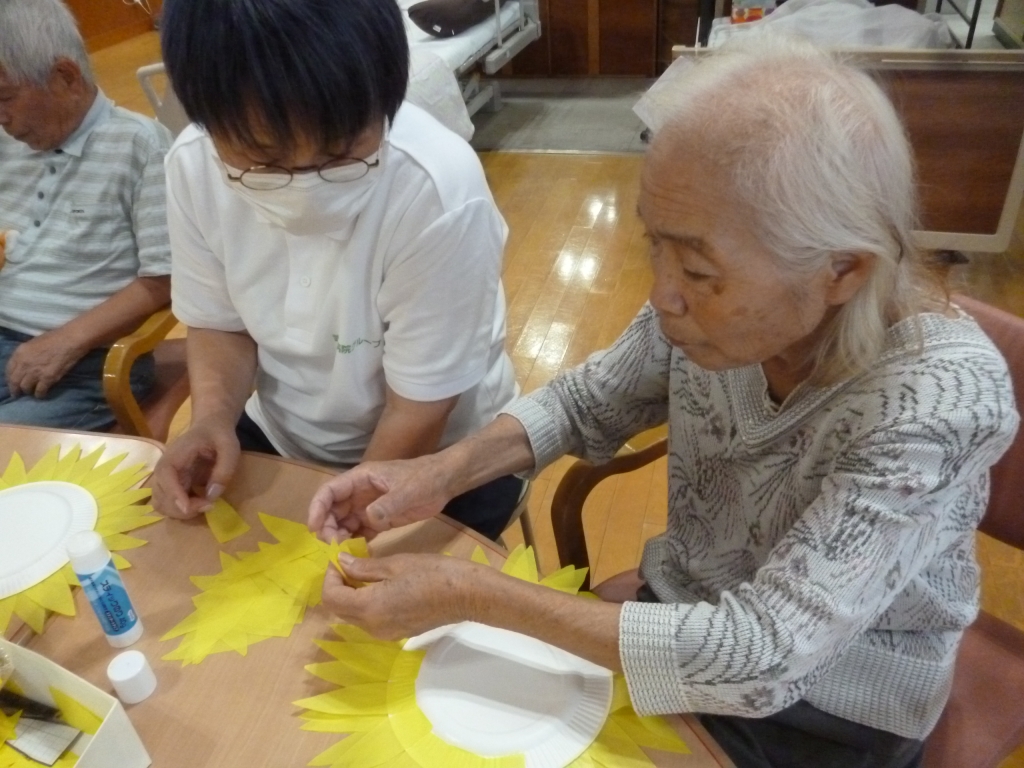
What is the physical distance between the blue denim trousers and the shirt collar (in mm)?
414

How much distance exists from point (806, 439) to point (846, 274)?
0.66ft

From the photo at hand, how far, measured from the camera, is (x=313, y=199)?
985mm

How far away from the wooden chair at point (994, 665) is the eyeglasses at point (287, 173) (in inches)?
29.4

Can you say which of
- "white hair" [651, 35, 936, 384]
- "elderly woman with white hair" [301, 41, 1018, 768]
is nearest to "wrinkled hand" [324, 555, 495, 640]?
"elderly woman with white hair" [301, 41, 1018, 768]

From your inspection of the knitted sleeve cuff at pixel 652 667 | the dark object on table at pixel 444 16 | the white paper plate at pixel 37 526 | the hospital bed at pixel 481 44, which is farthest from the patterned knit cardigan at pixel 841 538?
the dark object on table at pixel 444 16

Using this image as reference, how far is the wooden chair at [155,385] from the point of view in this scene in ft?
4.79

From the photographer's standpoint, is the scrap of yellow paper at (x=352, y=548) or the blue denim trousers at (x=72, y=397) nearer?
the scrap of yellow paper at (x=352, y=548)

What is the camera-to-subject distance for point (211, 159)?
45.0 inches

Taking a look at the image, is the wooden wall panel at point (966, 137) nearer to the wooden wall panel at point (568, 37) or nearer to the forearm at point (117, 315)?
the forearm at point (117, 315)

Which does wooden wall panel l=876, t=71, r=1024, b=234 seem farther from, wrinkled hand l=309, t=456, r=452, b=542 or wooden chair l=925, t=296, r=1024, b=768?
wrinkled hand l=309, t=456, r=452, b=542

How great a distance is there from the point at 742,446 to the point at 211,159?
0.84 metres

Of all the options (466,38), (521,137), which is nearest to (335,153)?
(466,38)

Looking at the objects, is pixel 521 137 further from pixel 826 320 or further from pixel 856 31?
pixel 826 320

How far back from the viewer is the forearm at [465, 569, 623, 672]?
2.58ft
